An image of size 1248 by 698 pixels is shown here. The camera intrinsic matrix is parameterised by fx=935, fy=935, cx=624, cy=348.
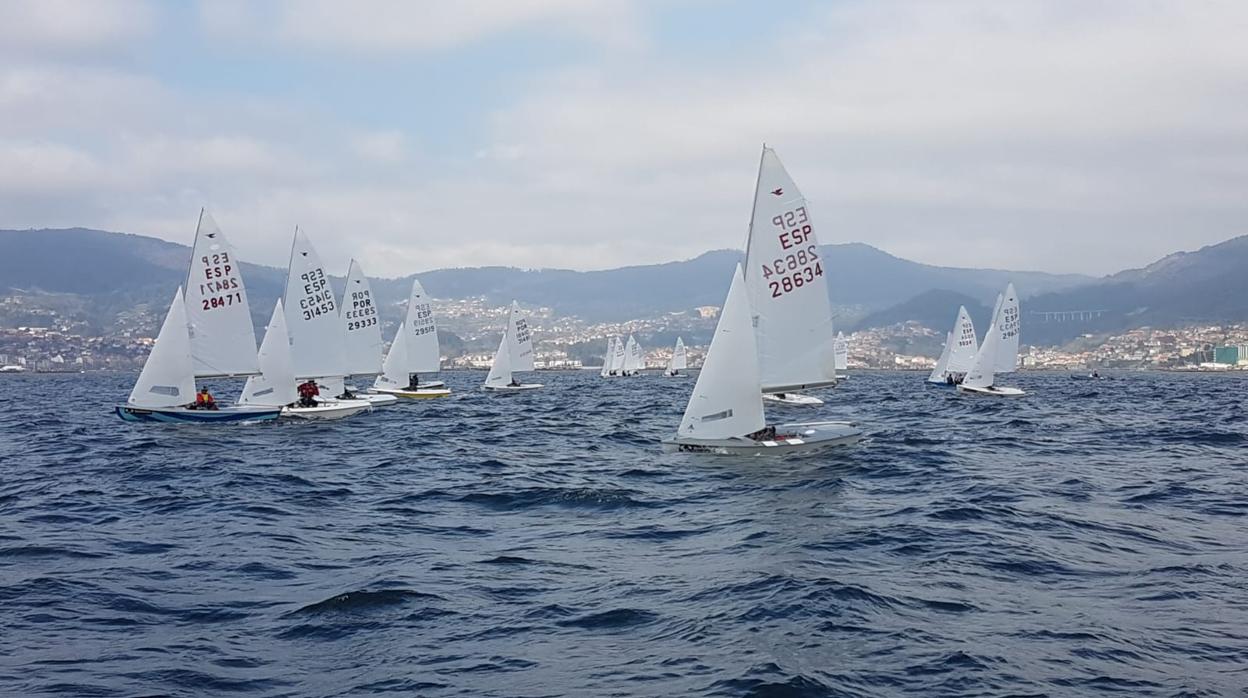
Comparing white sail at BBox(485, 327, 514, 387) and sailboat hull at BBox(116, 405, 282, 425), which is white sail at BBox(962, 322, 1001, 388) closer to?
white sail at BBox(485, 327, 514, 387)

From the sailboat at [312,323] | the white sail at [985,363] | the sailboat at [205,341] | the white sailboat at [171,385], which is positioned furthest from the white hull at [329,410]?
the white sail at [985,363]

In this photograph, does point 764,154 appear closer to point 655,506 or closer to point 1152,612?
point 655,506

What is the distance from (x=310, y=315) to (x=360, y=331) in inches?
252

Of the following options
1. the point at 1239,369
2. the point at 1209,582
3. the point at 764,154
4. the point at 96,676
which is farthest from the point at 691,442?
the point at 1239,369

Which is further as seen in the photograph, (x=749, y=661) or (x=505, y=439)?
(x=505, y=439)

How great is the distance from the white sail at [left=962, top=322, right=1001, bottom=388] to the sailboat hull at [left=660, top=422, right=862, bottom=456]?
33711 mm

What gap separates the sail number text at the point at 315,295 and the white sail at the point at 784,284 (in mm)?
21668

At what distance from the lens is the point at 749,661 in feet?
27.6

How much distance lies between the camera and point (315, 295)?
130ft

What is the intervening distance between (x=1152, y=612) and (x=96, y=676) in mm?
10263

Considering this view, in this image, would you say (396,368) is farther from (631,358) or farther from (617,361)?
(631,358)

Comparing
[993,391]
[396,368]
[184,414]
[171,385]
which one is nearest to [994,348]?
[993,391]

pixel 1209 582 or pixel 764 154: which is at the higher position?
pixel 764 154

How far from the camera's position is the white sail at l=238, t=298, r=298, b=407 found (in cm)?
3497
